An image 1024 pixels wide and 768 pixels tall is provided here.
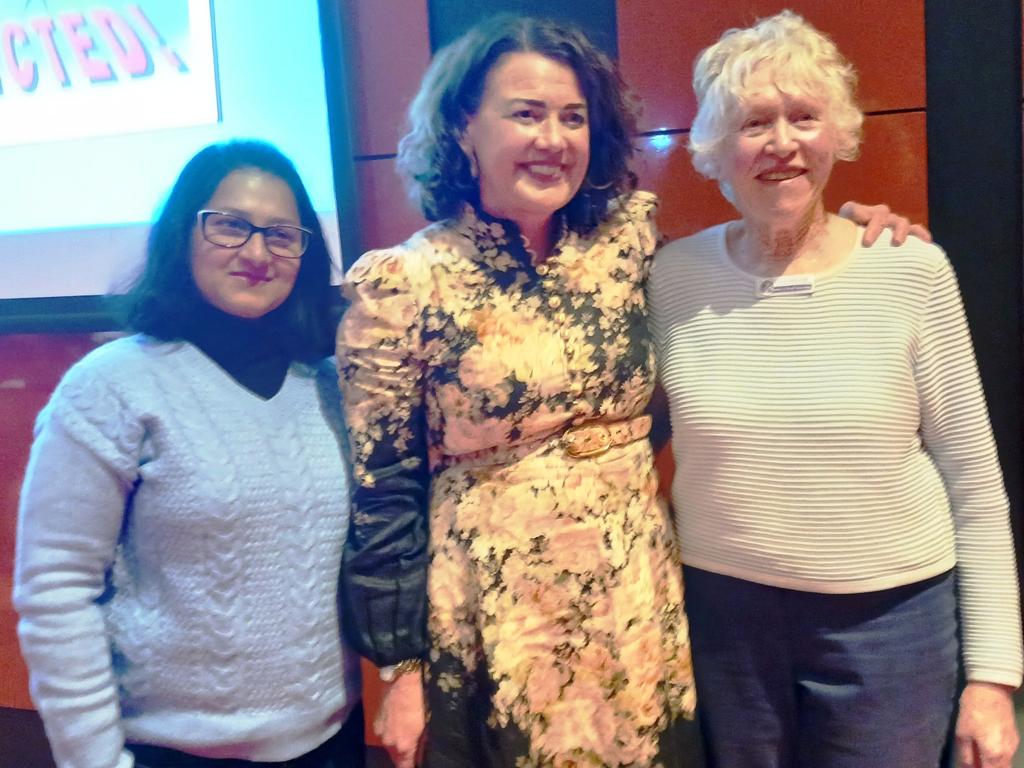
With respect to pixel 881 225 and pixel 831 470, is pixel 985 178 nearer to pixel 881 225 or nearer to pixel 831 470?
pixel 881 225

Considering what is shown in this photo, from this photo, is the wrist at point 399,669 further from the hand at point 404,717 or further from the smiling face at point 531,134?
the smiling face at point 531,134

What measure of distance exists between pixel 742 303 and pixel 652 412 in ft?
1.07

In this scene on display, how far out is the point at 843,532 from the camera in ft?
3.69

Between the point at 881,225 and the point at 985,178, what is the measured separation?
0.45m

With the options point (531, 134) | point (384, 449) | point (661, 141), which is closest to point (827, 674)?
point (384, 449)

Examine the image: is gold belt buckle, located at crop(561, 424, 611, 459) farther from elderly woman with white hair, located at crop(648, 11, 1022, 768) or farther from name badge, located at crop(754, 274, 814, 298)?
name badge, located at crop(754, 274, 814, 298)

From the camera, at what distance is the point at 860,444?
111 cm

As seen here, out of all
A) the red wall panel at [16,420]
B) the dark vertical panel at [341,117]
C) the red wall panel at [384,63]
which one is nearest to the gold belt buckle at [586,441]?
the dark vertical panel at [341,117]

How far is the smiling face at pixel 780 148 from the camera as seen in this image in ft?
3.72

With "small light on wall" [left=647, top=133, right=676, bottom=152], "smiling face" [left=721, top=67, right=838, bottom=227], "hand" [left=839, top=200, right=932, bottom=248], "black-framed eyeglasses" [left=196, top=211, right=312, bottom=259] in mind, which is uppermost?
"small light on wall" [left=647, top=133, right=676, bottom=152]

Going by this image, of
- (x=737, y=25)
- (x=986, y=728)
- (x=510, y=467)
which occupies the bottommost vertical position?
(x=986, y=728)

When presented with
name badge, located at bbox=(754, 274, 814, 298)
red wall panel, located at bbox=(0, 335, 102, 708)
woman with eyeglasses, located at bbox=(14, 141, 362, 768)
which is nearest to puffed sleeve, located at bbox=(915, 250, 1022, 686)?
name badge, located at bbox=(754, 274, 814, 298)

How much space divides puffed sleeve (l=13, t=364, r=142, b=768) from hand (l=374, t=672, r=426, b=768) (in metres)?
0.40

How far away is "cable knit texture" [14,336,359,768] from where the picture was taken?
3.54 ft
